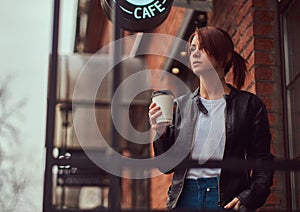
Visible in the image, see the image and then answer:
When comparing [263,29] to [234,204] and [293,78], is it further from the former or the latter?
[234,204]

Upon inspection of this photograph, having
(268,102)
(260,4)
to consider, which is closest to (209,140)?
(268,102)

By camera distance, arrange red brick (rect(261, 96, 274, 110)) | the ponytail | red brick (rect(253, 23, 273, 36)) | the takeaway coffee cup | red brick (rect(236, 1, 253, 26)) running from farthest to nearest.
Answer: red brick (rect(236, 1, 253, 26))
red brick (rect(253, 23, 273, 36))
red brick (rect(261, 96, 274, 110))
the ponytail
the takeaway coffee cup

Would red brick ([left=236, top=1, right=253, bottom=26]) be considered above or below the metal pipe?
above

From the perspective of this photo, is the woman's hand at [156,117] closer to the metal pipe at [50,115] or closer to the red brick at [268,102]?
the metal pipe at [50,115]

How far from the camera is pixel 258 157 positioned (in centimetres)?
316

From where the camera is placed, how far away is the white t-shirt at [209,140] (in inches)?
123

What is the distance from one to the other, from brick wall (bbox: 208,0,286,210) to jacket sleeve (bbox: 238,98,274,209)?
3.28 feet

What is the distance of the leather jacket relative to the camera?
10.2ft

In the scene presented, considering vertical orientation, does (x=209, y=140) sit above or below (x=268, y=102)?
below

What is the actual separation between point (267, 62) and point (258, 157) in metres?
1.27

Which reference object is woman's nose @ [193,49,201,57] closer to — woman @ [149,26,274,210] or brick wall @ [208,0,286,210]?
woman @ [149,26,274,210]

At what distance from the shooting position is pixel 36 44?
48.4 ft

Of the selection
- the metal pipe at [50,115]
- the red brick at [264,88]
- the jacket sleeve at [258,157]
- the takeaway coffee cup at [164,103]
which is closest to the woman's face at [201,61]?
the jacket sleeve at [258,157]

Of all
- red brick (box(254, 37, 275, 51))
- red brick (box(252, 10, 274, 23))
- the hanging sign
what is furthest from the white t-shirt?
red brick (box(252, 10, 274, 23))
